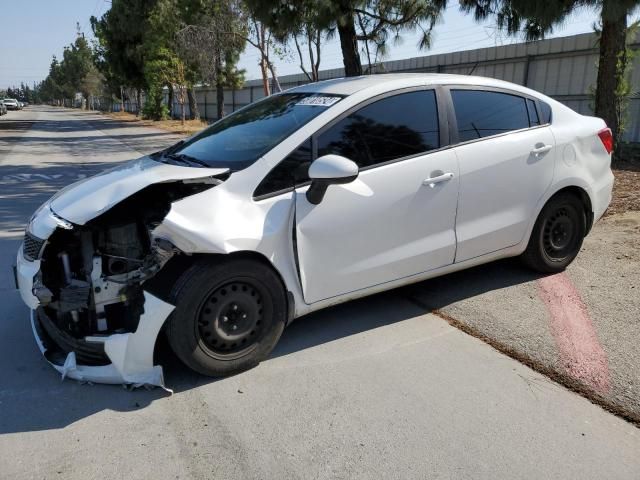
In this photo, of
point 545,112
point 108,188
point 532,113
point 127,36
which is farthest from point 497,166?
point 127,36

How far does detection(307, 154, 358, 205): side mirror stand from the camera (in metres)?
3.06

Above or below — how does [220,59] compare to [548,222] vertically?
above

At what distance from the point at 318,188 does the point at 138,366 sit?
4.76ft

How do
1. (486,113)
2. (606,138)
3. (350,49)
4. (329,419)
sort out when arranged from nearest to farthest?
(329,419), (486,113), (606,138), (350,49)

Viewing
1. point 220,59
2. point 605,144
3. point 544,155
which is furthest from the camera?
point 220,59

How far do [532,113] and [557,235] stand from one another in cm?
106

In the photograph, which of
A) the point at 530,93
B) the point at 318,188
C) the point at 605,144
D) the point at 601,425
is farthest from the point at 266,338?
the point at 605,144

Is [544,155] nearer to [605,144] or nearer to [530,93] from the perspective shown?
[530,93]

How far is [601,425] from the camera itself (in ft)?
8.80

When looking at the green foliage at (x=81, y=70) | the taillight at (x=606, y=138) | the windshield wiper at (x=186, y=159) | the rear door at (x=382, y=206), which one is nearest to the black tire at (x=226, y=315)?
the rear door at (x=382, y=206)

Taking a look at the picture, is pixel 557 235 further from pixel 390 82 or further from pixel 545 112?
pixel 390 82

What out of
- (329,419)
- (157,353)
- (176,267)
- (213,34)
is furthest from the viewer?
(213,34)

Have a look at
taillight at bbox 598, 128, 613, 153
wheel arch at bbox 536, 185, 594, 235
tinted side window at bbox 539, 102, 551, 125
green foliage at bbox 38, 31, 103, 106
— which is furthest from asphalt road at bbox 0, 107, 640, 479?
green foliage at bbox 38, 31, 103, 106

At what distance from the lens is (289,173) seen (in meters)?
3.27
